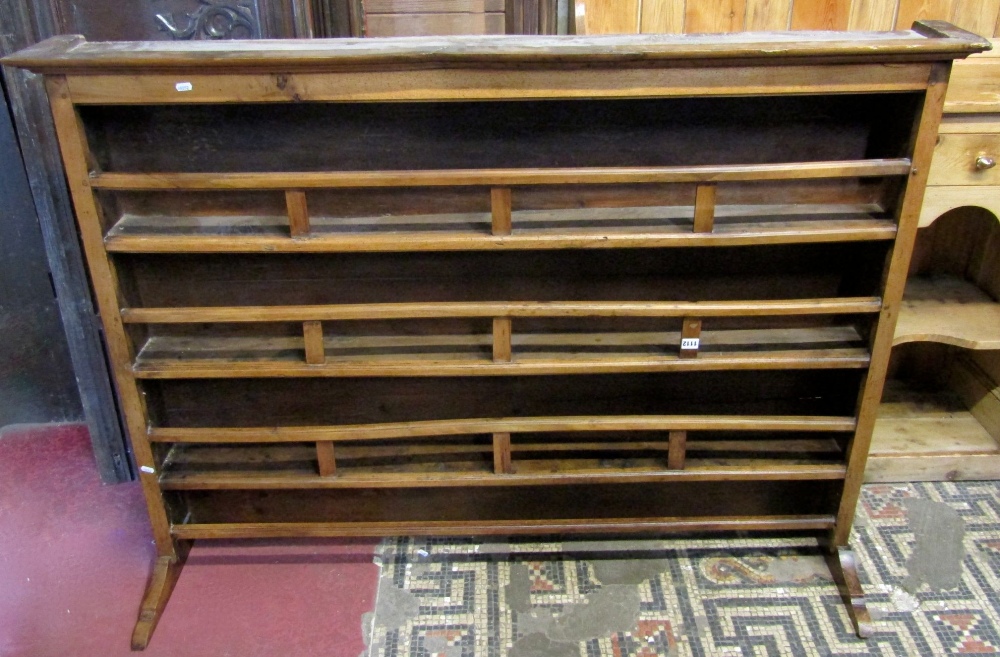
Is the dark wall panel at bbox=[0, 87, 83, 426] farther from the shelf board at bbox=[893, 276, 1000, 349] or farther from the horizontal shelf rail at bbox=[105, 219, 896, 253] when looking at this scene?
the shelf board at bbox=[893, 276, 1000, 349]

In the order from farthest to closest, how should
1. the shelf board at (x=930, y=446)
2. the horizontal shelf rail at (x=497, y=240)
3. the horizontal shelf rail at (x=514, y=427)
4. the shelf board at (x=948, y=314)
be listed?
the shelf board at (x=930, y=446), the shelf board at (x=948, y=314), the horizontal shelf rail at (x=514, y=427), the horizontal shelf rail at (x=497, y=240)

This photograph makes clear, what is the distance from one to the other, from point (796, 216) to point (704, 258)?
0.20 m

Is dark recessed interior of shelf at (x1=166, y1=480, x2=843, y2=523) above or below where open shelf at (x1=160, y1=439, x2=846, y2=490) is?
below

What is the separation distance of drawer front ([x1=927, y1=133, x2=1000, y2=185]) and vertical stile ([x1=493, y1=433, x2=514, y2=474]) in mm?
1157

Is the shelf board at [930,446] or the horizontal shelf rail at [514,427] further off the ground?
the horizontal shelf rail at [514,427]

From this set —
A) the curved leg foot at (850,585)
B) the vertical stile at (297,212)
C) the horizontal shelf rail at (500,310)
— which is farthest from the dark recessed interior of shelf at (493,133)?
the curved leg foot at (850,585)

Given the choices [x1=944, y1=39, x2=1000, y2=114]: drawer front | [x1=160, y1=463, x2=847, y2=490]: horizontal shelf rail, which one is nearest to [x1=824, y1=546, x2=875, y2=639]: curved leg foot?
[x1=160, y1=463, x2=847, y2=490]: horizontal shelf rail

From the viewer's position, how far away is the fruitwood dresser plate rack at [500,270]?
1.44 metres

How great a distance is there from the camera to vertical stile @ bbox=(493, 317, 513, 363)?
1.65 m

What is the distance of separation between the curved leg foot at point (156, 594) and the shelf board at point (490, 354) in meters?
0.51

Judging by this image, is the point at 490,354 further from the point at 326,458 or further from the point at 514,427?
the point at 326,458

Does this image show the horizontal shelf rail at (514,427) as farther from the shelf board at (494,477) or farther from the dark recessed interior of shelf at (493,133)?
the dark recessed interior of shelf at (493,133)

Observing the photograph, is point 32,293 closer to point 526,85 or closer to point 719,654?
point 526,85

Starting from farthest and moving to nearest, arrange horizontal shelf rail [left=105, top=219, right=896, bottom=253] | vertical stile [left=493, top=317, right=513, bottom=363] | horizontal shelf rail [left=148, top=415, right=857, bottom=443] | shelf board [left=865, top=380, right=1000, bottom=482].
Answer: shelf board [left=865, top=380, right=1000, bottom=482]
horizontal shelf rail [left=148, top=415, right=857, bottom=443]
vertical stile [left=493, top=317, right=513, bottom=363]
horizontal shelf rail [left=105, top=219, right=896, bottom=253]
